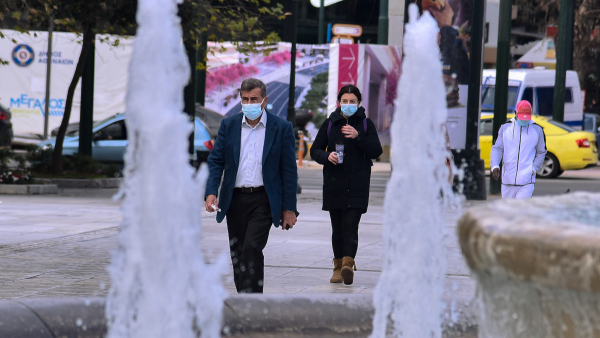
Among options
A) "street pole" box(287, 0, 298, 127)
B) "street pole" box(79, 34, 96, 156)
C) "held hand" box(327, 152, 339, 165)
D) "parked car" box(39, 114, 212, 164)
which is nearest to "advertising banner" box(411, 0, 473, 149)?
"street pole" box(287, 0, 298, 127)

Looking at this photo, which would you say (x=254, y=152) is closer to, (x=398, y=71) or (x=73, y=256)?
(x=73, y=256)

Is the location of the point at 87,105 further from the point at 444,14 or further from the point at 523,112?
the point at 523,112

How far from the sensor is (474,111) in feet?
50.1

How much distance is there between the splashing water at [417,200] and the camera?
13.1ft

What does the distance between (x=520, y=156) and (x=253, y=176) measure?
13.5 ft

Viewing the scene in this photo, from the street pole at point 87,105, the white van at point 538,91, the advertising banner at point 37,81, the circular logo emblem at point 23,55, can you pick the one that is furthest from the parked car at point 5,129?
the white van at point 538,91

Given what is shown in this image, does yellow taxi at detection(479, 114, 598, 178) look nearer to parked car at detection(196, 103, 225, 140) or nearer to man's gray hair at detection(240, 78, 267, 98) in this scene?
parked car at detection(196, 103, 225, 140)

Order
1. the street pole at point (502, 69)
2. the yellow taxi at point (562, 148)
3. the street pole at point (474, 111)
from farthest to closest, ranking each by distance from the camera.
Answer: the yellow taxi at point (562, 148)
the street pole at point (502, 69)
the street pole at point (474, 111)

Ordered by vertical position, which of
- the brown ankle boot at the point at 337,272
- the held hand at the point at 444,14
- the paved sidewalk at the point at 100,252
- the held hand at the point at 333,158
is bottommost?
the paved sidewalk at the point at 100,252

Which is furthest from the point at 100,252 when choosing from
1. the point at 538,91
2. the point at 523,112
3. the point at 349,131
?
the point at 538,91

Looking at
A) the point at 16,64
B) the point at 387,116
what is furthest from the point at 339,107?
the point at 16,64

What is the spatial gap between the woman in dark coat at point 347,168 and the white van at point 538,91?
18406 millimetres

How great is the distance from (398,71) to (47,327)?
21.7m

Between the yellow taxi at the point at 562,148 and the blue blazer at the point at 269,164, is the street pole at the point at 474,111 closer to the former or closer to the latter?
the yellow taxi at the point at 562,148
